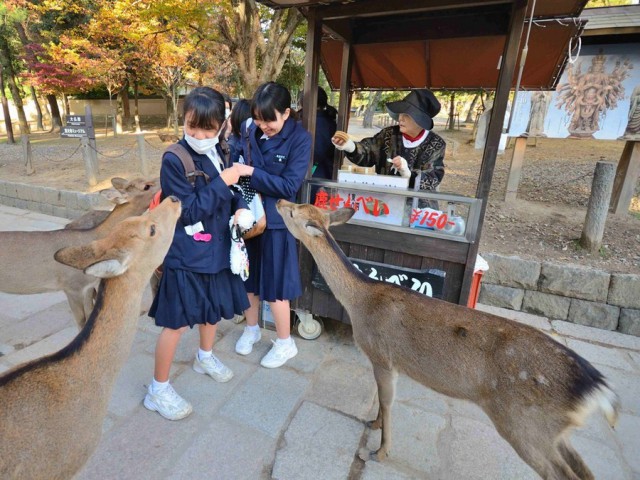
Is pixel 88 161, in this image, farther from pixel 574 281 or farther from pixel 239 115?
pixel 574 281

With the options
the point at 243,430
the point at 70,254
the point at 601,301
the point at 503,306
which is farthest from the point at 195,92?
the point at 601,301

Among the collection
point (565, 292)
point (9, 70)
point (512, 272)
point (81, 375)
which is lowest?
point (565, 292)

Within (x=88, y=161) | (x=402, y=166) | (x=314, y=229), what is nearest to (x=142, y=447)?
(x=314, y=229)

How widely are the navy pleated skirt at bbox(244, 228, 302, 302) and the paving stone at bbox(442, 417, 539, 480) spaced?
5.21 feet

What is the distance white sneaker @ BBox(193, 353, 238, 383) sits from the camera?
3.17 metres

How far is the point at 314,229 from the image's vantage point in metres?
2.57

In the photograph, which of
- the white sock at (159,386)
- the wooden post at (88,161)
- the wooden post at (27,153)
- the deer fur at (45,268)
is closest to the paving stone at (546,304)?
the white sock at (159,386)

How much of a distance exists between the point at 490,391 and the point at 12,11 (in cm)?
1979

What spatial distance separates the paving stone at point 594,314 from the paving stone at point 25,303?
19.9ft

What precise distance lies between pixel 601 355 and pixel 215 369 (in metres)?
3.76

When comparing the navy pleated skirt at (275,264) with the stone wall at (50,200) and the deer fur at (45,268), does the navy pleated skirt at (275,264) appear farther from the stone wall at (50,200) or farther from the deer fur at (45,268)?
the stone wall at (50,200)

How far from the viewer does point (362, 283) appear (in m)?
2.62

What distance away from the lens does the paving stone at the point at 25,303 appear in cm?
418

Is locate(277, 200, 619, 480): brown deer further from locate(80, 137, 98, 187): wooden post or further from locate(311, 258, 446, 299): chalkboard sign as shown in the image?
locate(80, 137, 98, 187): wooden post
